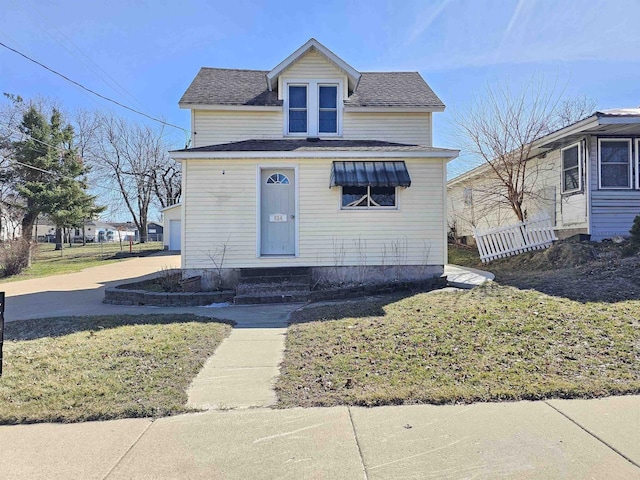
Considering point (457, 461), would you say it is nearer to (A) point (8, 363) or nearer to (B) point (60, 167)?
(A) point (8, 363)

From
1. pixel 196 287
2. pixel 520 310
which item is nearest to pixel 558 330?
pixel 520 310

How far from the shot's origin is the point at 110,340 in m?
5.47

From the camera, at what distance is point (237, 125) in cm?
1129

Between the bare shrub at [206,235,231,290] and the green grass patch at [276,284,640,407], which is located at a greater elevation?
the bare shrub at [206,235,231,290]

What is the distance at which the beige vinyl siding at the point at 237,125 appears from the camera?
36.8 ft

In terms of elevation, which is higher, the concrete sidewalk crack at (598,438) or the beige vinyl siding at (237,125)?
the beige vinyl siding at (237,125)

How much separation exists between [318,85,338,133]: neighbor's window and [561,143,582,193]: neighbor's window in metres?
7.48

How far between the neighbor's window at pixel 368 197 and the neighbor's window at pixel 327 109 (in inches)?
94.2

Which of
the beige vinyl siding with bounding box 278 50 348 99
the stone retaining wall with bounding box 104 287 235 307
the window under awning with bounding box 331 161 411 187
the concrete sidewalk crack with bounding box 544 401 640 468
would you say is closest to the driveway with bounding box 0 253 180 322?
the stone retaining wall with bounding box 104 287 235 307

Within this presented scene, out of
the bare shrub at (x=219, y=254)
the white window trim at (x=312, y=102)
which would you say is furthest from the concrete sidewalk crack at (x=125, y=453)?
the white window trim at (x=312, y=102)

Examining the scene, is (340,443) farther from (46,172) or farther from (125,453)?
(46,172)

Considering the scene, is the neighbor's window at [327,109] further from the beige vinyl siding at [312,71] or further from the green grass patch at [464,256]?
the green grass patch at [464,256]

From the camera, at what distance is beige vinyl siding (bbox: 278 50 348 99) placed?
11250 mm

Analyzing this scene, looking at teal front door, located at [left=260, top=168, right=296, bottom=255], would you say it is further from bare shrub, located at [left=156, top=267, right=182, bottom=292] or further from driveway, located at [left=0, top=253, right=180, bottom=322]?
driveway, located at [left=0, top=253, right=180, bottom=322]
